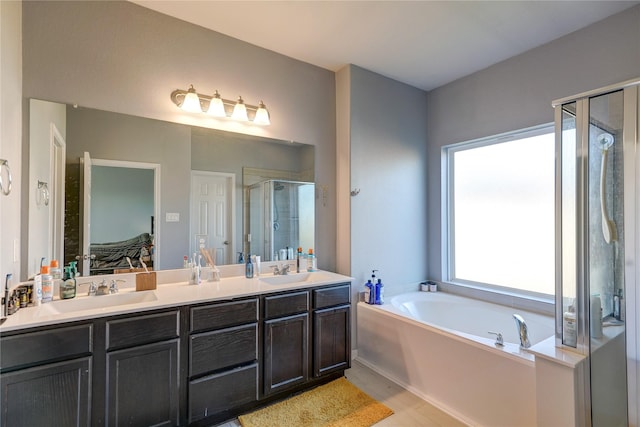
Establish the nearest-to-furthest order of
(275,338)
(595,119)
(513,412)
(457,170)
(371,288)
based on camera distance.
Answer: (595,119), (513,412), (275,338), (371,288), (457,170)

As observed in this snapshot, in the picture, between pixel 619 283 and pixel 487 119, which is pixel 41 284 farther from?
pixel 487 119

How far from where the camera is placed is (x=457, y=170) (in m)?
3.38

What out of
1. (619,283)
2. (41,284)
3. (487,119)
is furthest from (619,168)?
(41,284)

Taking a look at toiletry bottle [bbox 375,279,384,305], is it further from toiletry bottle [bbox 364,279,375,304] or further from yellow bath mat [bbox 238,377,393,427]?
yellow bath mat [bbox 238,377,393,427]

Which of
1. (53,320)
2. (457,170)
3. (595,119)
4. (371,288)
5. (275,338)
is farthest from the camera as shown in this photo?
(457,170)

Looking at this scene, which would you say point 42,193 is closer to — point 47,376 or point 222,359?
point 47,376

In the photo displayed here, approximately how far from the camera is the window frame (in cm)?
266

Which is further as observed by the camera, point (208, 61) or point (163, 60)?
point (208, 61)

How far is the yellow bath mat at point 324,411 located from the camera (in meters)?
1.96

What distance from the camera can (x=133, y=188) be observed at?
2.10 m

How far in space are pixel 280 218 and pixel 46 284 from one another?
1623mm

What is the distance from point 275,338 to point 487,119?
2806 mm

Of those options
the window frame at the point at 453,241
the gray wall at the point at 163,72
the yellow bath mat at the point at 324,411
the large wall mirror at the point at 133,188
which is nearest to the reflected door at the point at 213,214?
the large wall mirror at the point at 133,188

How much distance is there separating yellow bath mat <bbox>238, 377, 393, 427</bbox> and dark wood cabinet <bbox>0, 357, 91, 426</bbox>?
93cm
